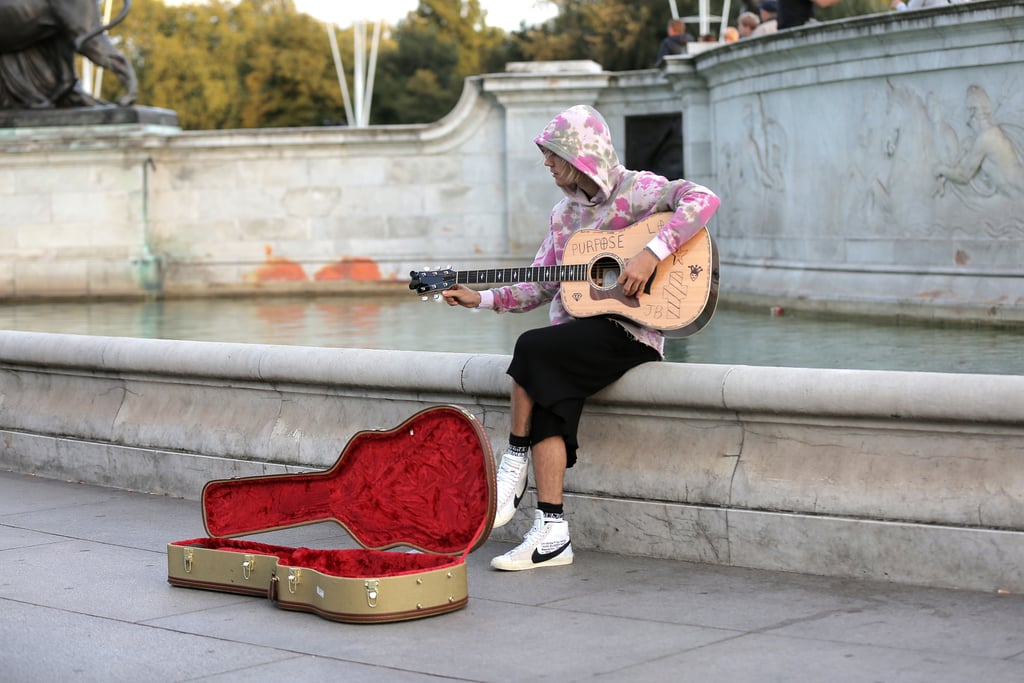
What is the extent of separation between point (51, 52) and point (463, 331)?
8417mm

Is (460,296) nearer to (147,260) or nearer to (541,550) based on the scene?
(541,550)

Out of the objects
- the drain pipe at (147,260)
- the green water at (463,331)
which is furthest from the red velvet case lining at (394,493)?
the drain pipe at (147,260)

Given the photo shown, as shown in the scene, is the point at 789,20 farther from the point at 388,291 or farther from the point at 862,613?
the point at 862,613

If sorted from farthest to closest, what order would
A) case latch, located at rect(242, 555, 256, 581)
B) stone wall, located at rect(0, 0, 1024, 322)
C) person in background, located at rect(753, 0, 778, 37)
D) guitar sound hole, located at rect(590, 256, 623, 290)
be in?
person in background, located at rect(753, 0, 778, 37), stone wall, located at rect(0, 0, 1024, 322), guitar sound hole, located at rect(590, 256, 623, 290), case latch, located at rect(242, 555, 256, 581)

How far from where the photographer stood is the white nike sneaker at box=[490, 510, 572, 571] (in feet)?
18.4

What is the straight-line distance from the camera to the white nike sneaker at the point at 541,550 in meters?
5.62

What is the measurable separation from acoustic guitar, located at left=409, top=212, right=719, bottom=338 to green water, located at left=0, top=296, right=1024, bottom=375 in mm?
3945

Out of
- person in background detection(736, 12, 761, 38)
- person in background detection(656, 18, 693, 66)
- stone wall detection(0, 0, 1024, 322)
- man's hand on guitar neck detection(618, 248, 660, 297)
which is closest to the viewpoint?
man's hand on guitar neck detection(618, 248, 660, 297)

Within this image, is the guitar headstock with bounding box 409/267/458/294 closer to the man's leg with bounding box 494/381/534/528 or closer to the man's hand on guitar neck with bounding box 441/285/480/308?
the man's hand on guitar neck with bounding box 441/285/480/308

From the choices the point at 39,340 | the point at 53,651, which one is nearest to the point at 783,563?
the point at 53,651

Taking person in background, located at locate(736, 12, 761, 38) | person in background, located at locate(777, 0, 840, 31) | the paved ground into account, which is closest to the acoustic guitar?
the paved ground

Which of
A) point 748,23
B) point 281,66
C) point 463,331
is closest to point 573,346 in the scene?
point 463,331

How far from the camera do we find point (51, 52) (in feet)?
62.9

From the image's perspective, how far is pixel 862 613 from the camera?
4797 millimetres
